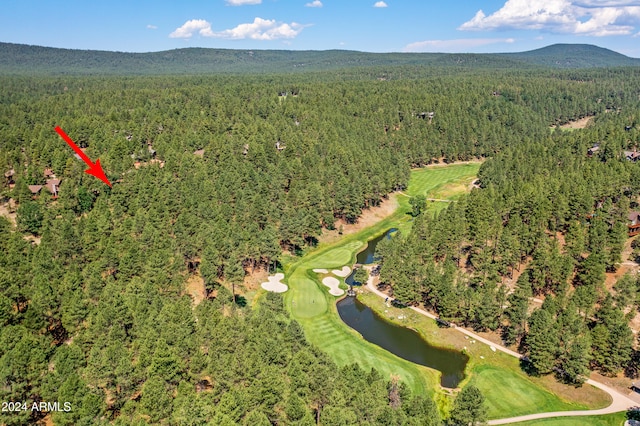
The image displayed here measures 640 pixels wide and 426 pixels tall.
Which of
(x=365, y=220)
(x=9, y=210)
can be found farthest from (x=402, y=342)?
(x=9, y=210)

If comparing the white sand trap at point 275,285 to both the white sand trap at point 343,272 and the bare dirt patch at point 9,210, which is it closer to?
the white sand trap at point 343,272

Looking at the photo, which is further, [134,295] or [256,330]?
[134,295]

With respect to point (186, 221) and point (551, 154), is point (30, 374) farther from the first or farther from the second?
point (551, 154)

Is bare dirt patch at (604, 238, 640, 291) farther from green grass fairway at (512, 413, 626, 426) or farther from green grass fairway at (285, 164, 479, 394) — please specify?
green grass fairway at (285, 164, 479, 394)

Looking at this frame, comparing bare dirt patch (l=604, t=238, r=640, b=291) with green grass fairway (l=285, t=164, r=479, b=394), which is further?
Result: bare dirt patch (l=604, t=238, r=640, b=291)

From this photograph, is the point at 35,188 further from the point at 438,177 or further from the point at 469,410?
the point at 438,177

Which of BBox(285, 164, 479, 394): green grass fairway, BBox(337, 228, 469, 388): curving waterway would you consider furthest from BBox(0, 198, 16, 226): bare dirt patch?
BBox(337, 228, 469, 388): curving waterway

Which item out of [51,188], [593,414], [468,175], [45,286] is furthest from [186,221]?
[468,175]
